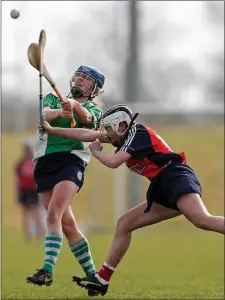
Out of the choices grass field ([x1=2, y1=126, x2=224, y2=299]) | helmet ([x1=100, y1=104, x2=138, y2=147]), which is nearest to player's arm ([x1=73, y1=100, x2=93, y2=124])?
helmet ([x1=100, y1=104, x2=138, y2=147])

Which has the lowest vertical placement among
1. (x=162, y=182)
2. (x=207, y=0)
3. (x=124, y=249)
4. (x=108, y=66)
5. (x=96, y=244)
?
(x=96, y=244)

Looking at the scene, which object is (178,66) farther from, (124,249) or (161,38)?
(124,249)

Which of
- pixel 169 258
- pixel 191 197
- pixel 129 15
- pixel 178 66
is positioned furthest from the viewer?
pixel 178 66

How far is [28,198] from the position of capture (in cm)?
2088

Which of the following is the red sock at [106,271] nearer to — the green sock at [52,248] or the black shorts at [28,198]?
the green sock at [52,248]

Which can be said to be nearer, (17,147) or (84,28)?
(17,147)

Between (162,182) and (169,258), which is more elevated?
(162,182)

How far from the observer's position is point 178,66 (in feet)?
123

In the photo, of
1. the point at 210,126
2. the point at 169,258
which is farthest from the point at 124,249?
the point at 210,126

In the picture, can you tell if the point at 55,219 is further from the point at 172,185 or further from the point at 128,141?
the point at 172,185

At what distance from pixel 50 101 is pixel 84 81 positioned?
1.16 ft

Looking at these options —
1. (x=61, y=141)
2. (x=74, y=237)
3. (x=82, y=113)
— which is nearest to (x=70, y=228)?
(x=74, y=237)

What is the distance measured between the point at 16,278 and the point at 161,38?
26223mm

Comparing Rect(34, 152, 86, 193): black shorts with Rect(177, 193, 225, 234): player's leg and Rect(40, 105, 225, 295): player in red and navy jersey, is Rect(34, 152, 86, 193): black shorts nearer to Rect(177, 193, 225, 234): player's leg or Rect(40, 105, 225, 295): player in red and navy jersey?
Rect(40, 105, 225, 295): player in red and navy jersey
